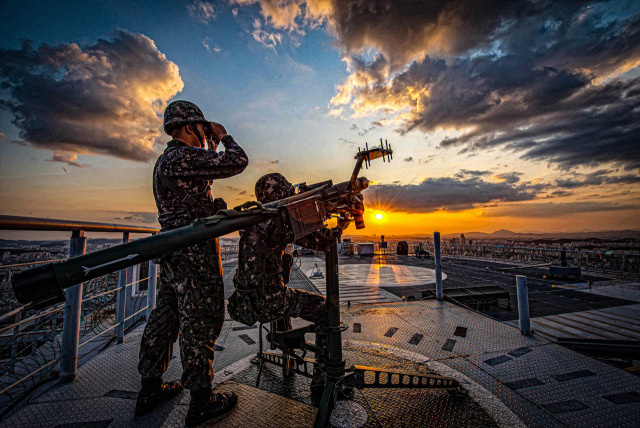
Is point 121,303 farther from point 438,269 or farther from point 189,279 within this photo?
point 438,269

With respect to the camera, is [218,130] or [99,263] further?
[218,130]

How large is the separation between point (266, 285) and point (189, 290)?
0.57m

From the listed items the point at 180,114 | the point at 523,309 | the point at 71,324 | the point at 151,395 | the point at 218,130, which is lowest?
the point at 151,395

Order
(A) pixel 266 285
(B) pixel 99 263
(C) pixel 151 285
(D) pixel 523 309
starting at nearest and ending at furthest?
(B) pixel 99 263, (A) pixel 266 285, (D) pixel 523 309, (C) pixel 151 285

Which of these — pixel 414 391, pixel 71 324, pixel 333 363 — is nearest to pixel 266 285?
pixel 333 363

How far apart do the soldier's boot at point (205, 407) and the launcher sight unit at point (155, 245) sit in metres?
1.34

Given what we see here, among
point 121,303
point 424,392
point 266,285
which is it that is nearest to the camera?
point 266,285

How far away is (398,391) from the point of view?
2119mm

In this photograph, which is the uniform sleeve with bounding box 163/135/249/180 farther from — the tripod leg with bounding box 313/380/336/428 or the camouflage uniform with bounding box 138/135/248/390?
the tripod leg with bounding box 313/380/336/428

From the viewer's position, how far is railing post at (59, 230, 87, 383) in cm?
233

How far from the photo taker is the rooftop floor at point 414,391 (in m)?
1.83

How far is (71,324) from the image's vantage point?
235 centimetres

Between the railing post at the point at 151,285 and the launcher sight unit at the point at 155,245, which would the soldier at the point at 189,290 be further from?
the railing post at the point at 151,285

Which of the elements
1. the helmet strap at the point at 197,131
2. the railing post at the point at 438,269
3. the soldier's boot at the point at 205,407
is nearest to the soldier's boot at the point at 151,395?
the soldier's boot at the point at 205,407
